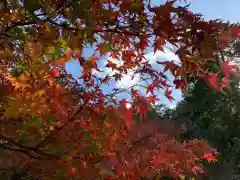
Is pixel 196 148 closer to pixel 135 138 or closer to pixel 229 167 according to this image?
pixel 135 138

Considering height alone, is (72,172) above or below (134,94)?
below

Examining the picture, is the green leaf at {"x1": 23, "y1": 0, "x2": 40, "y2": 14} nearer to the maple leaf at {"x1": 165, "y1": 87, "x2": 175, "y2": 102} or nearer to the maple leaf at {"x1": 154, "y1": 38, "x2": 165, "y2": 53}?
the maple leaf at {"x1": 154, "y1": 38, "x2": 165, "y2": 53}

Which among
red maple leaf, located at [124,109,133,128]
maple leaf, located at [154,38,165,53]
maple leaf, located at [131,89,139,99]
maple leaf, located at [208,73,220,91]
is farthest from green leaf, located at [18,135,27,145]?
maple leaf, located at [131,89,139,99]

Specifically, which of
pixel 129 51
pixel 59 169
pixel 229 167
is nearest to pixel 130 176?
pixel 59 169

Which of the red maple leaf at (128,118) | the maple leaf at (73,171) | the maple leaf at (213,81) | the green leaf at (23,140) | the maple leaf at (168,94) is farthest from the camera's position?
the maple leaf at (168,94)

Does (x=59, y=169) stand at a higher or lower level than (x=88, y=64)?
lower

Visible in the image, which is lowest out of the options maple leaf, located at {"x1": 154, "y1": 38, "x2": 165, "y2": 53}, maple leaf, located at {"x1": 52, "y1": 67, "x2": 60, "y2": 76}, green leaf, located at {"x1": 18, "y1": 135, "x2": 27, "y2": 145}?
green leaf, located at {"x1": 18, "y1": 135, "x2": 27, "y2": 145}

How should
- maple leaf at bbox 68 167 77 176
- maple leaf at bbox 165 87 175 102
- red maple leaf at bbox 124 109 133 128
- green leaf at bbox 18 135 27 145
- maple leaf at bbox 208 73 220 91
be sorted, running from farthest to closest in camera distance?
1. maple leaf at bbox 165 87 175 102
2. maple leaf at bbox 208 73 220 91
3. green leaf at bbox 18 135 27 145
4. maple leaf at bbox 68 167 77 176
5. red maple leaf at bbox 124 109 133 128

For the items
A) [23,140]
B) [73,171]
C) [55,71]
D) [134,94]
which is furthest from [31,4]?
[134,94]

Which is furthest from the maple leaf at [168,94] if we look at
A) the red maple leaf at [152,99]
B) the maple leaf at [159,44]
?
the maple leaf at [159,44]

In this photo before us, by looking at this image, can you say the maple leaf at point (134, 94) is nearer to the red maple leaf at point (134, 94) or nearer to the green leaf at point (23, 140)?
the red maple leaf at point (134, 94)

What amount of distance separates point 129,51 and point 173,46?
1.50 m

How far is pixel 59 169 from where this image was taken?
218 centimetres

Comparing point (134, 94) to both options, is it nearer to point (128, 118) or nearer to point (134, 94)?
point (134, 94)
